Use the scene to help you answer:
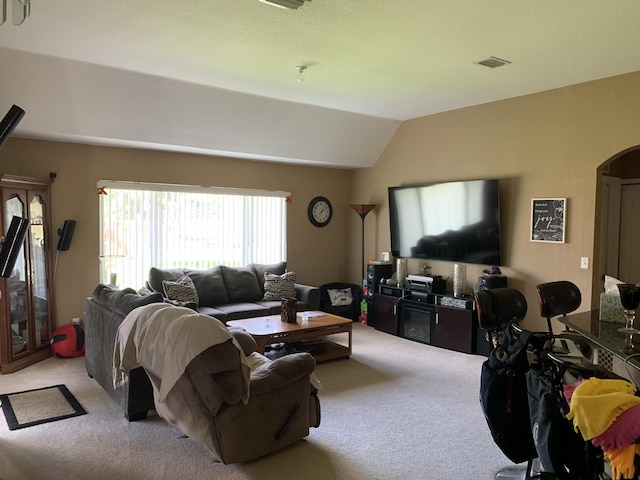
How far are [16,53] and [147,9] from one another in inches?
65.0

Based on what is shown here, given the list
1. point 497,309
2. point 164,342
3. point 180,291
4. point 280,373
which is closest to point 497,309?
point 497,309

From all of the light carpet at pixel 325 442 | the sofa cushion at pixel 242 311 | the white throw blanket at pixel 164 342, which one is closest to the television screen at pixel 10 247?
the white throw blanket at pixel 164 342

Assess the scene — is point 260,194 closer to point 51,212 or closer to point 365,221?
point 365,221

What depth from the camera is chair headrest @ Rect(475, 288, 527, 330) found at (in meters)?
2.61

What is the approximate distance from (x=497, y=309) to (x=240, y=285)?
4229 millimetres

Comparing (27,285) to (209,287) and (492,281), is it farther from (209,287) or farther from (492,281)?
(492,281)

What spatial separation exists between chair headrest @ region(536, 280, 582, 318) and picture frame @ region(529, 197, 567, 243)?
91.4 inches

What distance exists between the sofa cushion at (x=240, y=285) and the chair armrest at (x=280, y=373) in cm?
308

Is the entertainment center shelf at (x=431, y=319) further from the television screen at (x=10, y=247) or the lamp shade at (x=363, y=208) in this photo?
the television screen at (x=10, y=247)

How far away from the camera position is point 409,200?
6.60 m

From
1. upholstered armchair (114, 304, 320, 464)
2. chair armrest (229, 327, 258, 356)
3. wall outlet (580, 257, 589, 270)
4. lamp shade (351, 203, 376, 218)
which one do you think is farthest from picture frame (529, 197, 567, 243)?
chair armrest (229, 327, 258, 356)

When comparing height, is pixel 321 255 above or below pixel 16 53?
below

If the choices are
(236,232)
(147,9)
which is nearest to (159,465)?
(147,9)

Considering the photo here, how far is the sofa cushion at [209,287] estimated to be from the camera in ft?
19.5
